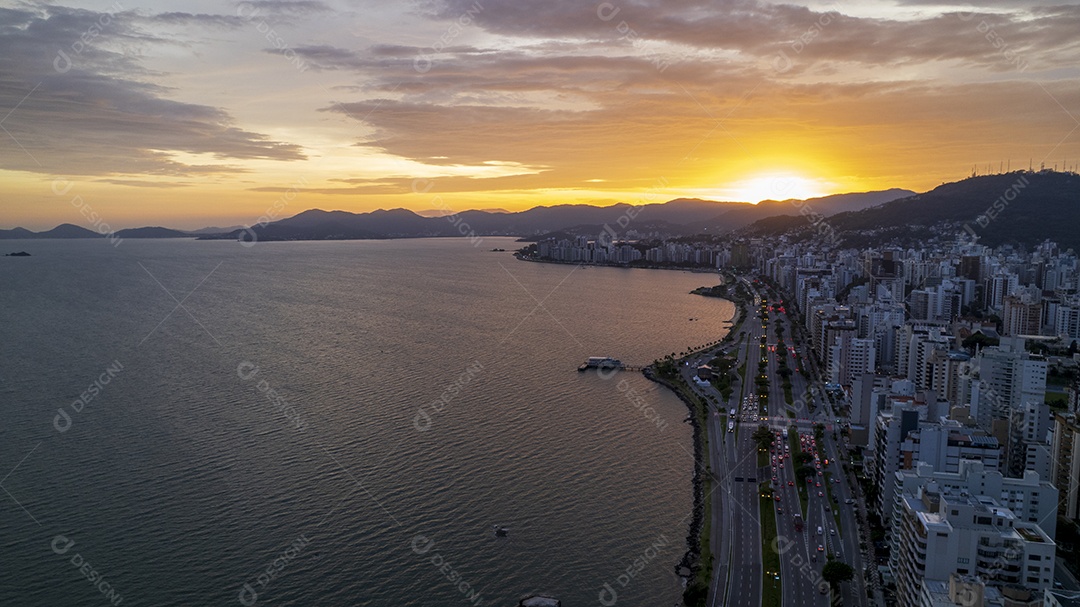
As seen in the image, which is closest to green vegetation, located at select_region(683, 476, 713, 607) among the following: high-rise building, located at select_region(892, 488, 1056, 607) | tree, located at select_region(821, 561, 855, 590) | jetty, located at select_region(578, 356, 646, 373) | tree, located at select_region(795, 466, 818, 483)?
tree, located at select_region(821, 561, 855, 590)

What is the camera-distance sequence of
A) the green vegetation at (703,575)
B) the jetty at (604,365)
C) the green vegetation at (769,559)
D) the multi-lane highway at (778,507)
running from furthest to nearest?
the jetty at (604,365) < the multi-lane highway at (778,507) < the green vegetation at (769,559) < the green vegetation at (703,575)

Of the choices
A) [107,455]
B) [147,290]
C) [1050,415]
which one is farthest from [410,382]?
[147,290]

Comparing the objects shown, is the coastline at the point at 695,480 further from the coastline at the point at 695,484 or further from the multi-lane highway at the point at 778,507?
the multi-lane highway at the point at 778,507

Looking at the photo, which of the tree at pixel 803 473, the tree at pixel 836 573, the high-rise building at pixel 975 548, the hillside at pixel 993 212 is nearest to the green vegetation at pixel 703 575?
the tree at pixel 836 573

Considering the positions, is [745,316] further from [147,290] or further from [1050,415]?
[147,290]

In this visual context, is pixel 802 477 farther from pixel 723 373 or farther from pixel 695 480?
pixel 723 373

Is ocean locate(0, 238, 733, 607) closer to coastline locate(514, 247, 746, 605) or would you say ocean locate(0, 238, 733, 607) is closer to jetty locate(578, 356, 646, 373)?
coastline locate(514, 247, 746, 605)

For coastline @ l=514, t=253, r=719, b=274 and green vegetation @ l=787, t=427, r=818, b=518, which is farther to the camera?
coastline @ l=514, t=253, r=719, b=274

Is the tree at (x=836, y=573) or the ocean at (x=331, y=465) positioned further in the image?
the ocean at (x=331, y=465)
